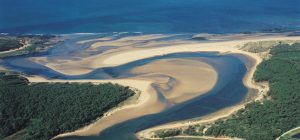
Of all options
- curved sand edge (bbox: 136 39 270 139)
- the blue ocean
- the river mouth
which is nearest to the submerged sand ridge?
curved sand edge (bbox: 136 39 270 139)

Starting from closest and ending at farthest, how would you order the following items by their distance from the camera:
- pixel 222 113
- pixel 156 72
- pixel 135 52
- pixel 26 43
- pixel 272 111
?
pixel 272 111 → pixel 222 113 → pixel 156 72 → pixel 135 52 → pixel 26 43

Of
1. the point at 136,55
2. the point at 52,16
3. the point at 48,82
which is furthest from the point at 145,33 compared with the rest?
the point at 48,82

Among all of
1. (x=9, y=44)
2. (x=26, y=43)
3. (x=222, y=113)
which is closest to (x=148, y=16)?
(x=26, y=43)

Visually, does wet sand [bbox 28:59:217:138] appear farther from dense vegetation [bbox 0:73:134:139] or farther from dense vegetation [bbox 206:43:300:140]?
dense vegetation [bbox 206:43:300:140]

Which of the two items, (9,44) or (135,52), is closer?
(135,52)

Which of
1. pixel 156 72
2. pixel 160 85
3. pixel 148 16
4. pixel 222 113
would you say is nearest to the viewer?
pixel 222 113

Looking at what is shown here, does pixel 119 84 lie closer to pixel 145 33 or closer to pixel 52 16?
pixel 145 33

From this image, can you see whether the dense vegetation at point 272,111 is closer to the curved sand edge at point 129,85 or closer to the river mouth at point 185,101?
the river mouth at point 185,101

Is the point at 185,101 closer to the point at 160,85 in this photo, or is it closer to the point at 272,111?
the point at 160,85
